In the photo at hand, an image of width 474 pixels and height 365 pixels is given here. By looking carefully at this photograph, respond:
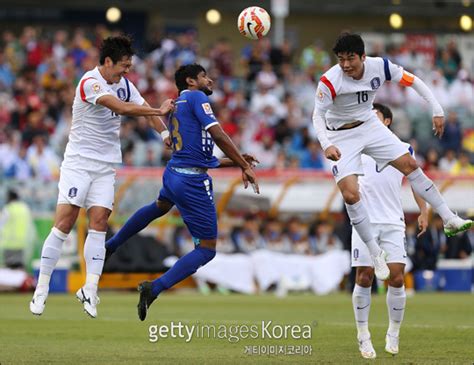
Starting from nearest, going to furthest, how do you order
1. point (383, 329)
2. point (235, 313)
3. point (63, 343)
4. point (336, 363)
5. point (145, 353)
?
point (336, 363) → point (145, 353) → point (63, 343) → point (383, 329) → point (235, 313)

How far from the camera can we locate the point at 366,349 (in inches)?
485

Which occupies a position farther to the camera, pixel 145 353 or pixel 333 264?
pixel 333 264

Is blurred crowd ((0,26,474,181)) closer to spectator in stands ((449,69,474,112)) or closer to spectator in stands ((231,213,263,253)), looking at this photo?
spectator in stands ((449,69,474,112))

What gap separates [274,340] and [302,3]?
92.1ft

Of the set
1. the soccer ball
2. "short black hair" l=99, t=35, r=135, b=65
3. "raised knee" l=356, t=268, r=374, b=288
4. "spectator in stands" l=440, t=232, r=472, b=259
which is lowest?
"spectator in stands" l=440, t=232, r=472, b=259

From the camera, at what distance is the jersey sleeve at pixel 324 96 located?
1273 cm

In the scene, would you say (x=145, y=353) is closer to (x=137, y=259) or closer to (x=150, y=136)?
(x=137, y=259)

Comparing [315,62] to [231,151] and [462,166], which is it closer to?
[462,166]

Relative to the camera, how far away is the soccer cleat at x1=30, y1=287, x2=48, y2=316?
1300 cm

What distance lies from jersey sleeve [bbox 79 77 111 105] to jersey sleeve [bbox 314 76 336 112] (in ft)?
7.37

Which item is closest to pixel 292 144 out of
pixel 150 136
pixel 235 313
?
pixel 150 136

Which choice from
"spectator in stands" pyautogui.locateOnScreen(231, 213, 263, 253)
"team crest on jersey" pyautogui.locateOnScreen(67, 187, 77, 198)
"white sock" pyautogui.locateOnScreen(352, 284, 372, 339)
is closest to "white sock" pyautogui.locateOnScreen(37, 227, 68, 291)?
"team crest on jersey" pyautogui.locateOnScreen(67, 187, 77, 198)

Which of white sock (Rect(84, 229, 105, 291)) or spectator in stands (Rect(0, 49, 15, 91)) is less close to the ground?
spectator in stands (Rect(0, 49, 15, 91))

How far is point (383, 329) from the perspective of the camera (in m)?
→ 15.5
